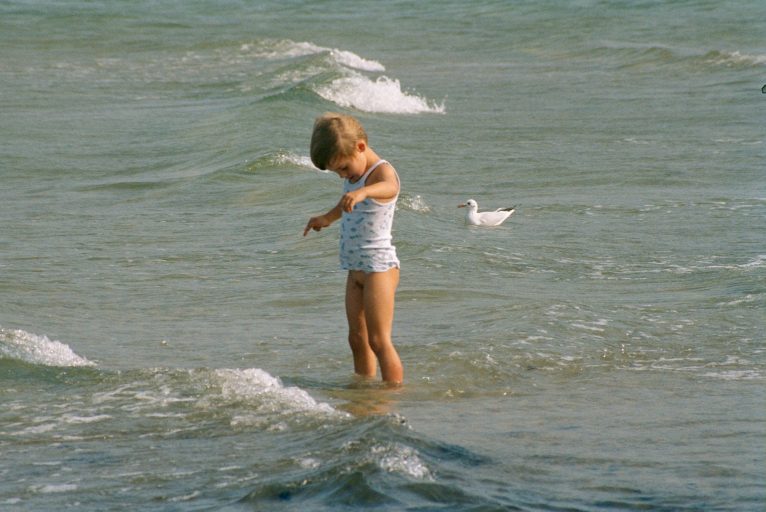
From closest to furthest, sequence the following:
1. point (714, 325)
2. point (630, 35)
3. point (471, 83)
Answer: point (714, 325) < point (471, 83) < point (630, 35)

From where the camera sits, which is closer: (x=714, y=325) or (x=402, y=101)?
(x=714, y=325)

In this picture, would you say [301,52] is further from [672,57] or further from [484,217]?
[484,217]

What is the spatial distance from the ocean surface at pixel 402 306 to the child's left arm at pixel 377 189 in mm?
890

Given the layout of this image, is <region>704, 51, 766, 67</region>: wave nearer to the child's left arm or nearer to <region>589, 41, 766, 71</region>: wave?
<region>589, 41, 766, 71</region>: wave

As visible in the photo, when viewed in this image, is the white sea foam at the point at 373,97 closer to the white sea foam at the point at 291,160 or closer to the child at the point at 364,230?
the white sea foam at the point at 291,160

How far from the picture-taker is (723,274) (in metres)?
9.67

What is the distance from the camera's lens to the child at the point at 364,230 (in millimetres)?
5973

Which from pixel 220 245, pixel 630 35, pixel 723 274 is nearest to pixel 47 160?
pixel 220 245

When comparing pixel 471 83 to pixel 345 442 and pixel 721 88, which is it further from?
pixel 345 442

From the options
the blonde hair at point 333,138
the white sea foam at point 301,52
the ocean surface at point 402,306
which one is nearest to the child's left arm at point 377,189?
the blonde hair at point 333,138

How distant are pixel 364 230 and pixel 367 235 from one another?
27 millimetres

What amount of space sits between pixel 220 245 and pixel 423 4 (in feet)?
106

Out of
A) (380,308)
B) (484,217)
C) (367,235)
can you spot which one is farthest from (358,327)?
(484,217)

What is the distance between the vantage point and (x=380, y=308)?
20.8ft
